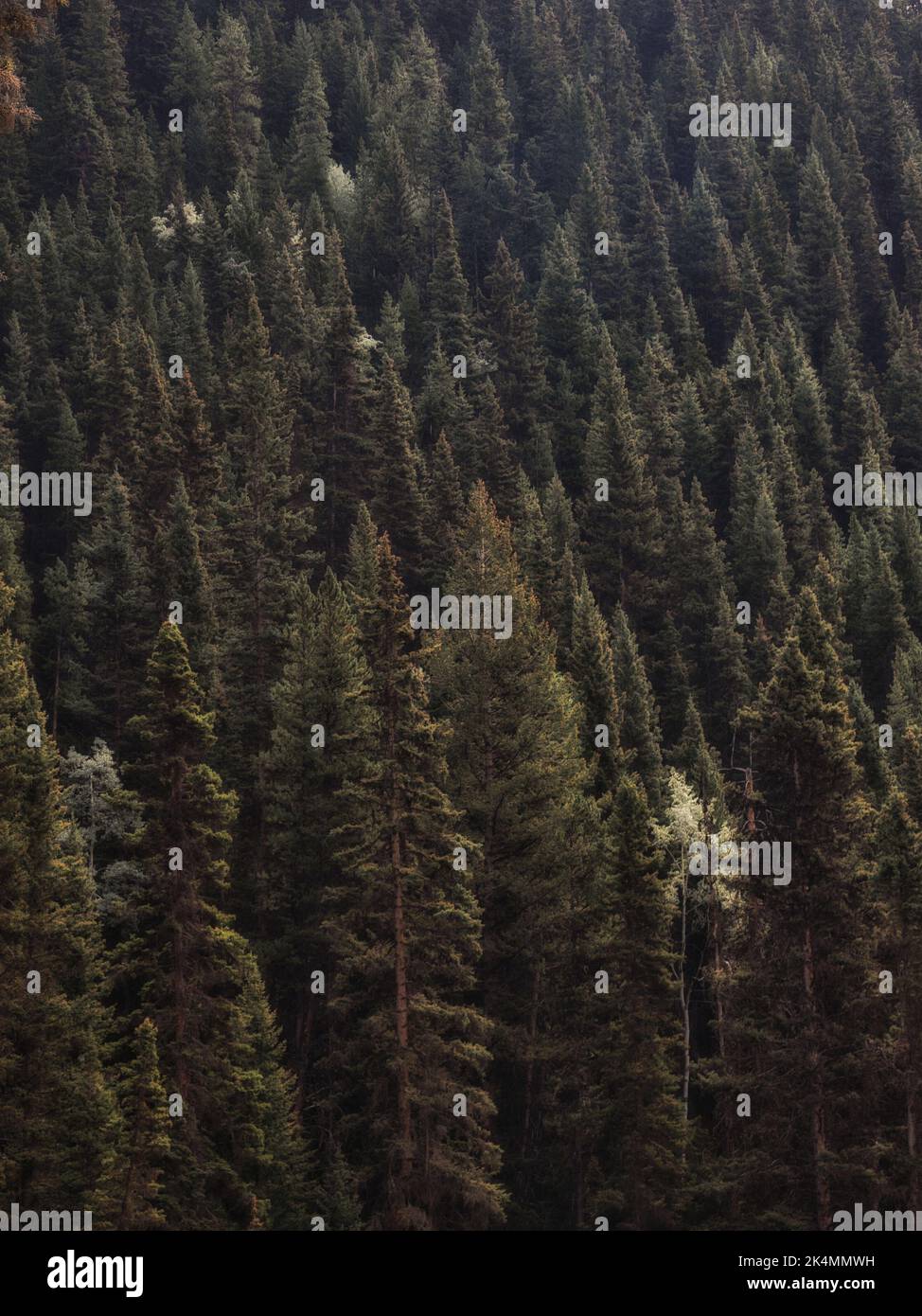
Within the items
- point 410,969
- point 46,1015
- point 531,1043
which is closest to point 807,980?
point 410,969

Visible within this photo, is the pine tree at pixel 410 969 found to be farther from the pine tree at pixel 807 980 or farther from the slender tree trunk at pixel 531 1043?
the pine tree at pixel 807 980

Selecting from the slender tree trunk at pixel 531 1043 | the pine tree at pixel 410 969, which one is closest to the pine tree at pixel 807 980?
the pine tree at pixel 410 969

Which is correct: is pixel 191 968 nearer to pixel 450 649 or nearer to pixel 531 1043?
pixel 531 1043

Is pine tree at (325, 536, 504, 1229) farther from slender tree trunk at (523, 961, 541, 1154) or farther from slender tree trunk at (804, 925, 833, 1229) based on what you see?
slender tree trunk at (804, 925, 833, 1229)

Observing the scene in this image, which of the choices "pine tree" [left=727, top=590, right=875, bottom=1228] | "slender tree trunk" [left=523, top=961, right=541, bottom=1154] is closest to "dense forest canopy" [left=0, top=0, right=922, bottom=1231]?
"pine tree" [left=727, top=590, right=875, bottom=1228]

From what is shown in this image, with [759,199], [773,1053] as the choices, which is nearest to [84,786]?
[773,1053]

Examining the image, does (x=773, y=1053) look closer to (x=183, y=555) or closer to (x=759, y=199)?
(x=183, y=555)

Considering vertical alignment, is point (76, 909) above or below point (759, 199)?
below
